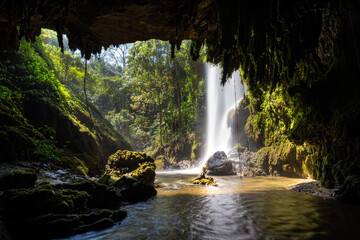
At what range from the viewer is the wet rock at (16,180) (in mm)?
4133

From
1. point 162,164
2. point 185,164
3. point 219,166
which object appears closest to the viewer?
point 219,166

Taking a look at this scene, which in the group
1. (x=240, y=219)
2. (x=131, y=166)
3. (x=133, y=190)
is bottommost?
(x=240, y=219)

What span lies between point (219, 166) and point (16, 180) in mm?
10863

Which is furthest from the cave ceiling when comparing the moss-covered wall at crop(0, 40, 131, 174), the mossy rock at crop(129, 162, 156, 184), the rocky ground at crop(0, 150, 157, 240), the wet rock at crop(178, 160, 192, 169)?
the wet rock at crop(178, 160, 192, 169)

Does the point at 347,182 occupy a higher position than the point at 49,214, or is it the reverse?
the point at 347,182

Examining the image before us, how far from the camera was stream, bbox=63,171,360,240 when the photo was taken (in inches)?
145

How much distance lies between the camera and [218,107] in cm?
2352

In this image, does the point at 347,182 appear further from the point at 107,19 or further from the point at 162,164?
the point at 162,164

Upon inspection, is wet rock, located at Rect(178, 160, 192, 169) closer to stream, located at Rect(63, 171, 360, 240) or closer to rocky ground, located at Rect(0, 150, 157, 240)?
stream, located at Rect(63, 171, 360, 240)

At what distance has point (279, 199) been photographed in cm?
605

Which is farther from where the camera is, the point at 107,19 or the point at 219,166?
the point at 219,166

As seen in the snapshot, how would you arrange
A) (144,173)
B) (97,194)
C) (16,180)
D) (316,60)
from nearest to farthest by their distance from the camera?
(16,180) < (97,194) < (316,60) < (144,173)

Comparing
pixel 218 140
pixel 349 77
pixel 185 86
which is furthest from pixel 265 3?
pixel 185 86

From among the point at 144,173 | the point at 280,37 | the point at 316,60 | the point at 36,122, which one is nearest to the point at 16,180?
the point at 36,122
